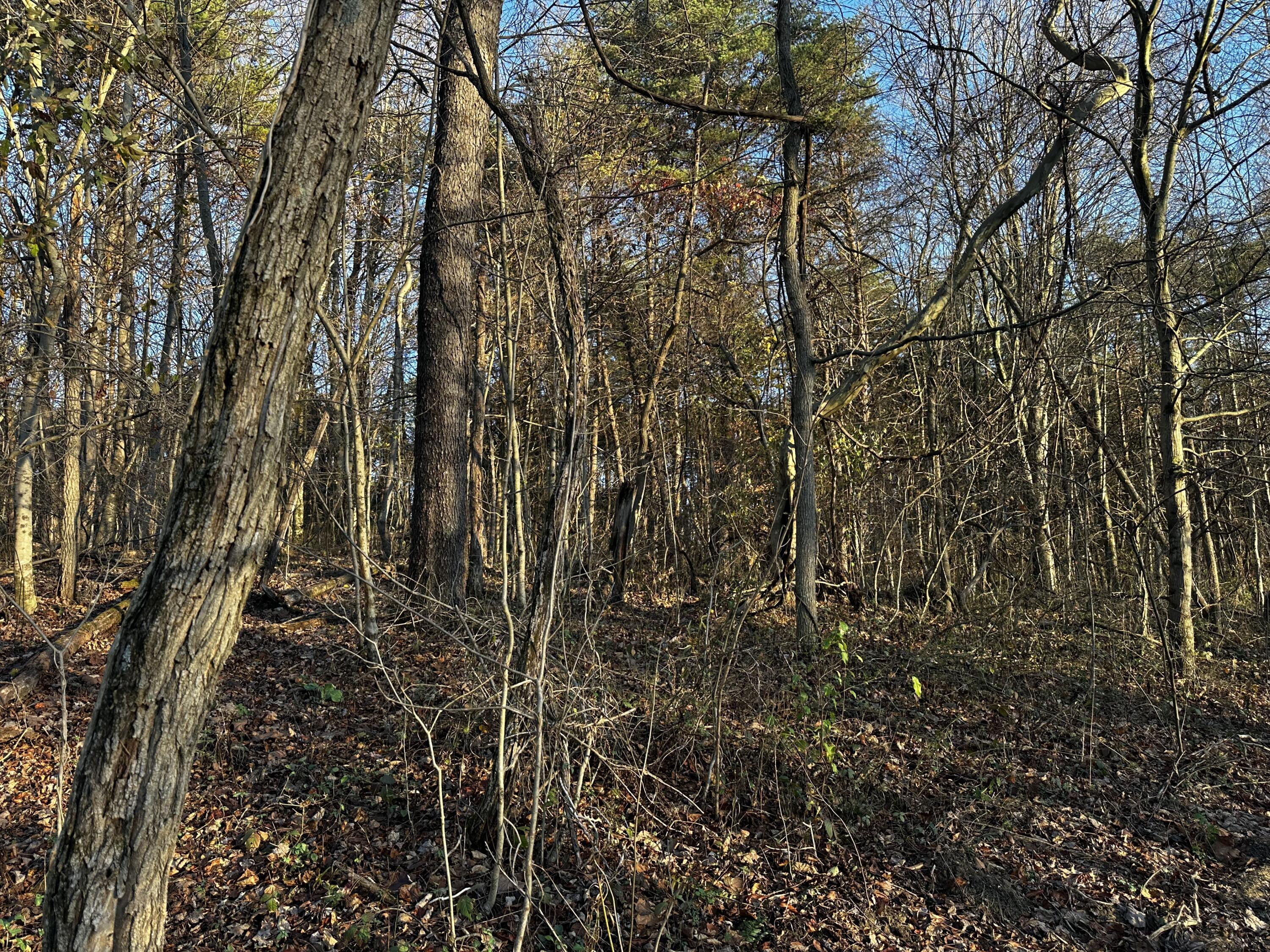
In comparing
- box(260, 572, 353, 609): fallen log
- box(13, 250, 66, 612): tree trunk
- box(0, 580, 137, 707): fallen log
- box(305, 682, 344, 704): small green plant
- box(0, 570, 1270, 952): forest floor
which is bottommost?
box(0, 570, 1270, 952): forest floor

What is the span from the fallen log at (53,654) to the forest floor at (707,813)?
0.12m

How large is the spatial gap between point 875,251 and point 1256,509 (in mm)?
8431

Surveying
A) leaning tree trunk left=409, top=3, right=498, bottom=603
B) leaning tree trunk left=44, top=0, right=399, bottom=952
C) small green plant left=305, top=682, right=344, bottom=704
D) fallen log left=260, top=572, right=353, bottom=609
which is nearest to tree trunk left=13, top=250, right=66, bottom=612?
fallen log left=260, top=572, right=353, bottom=609

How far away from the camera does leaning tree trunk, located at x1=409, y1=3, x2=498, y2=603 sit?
7.67 metres

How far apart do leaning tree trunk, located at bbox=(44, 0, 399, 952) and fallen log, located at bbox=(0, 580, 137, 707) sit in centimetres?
296

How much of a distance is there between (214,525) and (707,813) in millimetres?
3933

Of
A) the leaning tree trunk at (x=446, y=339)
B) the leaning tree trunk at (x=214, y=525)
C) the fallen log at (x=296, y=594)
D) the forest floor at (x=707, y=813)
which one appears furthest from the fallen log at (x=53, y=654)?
the leaning tree trunk at (x=214, y=525)

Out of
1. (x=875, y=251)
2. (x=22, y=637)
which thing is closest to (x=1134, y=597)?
(x=875, y=251)

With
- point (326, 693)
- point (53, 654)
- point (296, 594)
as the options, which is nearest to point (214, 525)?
point (53, 654)

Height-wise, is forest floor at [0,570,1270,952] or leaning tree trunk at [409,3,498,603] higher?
leaning tree trunk at [409,3,498,603]

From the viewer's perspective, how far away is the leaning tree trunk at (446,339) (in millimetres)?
7672

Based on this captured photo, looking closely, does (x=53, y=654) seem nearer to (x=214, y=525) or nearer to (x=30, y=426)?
(x=214, y=525)

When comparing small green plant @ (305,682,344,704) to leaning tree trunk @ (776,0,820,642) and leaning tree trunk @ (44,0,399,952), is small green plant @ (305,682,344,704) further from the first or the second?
leaning tree trunk @ (776,0,820,642)

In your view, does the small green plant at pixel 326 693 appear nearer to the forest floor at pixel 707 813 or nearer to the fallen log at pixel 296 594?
the forest floor at pixel 707 813
